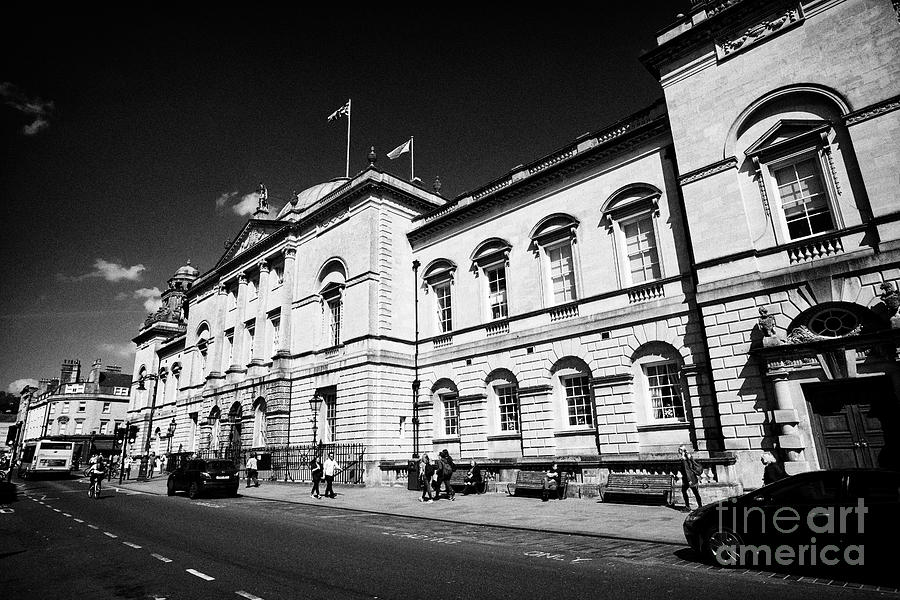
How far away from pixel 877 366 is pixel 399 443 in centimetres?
1903

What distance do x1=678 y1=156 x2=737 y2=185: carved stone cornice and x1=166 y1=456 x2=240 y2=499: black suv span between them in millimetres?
21100

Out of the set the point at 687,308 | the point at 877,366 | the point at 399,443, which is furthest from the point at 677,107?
the point at 399,443

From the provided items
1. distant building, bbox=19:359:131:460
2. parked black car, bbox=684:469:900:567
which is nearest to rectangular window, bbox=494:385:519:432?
parked black car, bbox=684:469:900:567

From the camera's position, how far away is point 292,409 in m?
28.9

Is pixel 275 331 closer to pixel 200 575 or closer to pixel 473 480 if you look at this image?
pixel 473 480

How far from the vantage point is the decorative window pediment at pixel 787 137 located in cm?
1453

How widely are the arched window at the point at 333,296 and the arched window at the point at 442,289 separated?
5023 millimetres

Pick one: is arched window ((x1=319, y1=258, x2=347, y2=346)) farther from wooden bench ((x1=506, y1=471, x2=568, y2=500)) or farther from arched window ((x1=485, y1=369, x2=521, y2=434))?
wooden bench ((x1=506, y1=471, x2=568, y2=500))

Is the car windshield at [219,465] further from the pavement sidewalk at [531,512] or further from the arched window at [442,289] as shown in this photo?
the arched window at [442,289]

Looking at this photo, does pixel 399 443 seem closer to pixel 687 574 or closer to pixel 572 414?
pixel 572 414

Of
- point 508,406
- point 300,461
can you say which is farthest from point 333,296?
point 508,406

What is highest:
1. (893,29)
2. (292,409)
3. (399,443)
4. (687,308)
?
(893,29)

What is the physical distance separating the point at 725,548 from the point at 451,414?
17.5 meters

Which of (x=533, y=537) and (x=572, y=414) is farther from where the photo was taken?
(x=572, y=414)
